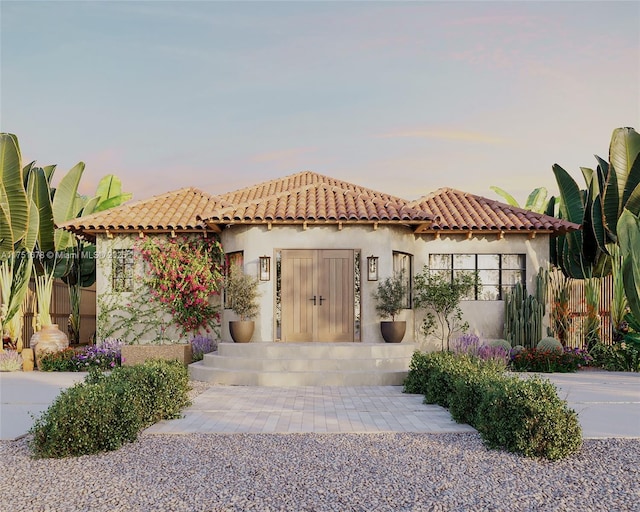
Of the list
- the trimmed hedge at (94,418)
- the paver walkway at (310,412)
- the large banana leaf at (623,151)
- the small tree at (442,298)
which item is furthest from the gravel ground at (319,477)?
the large banana leaf at (623,151)

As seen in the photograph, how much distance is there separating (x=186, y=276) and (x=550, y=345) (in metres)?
9.85

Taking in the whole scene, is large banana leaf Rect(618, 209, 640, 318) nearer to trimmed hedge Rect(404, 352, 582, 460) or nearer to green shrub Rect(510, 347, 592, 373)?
green shrub Rect(510, 347, 592, 373)

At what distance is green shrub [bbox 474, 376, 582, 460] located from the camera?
6.66 m

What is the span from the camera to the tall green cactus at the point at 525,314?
1633 cm

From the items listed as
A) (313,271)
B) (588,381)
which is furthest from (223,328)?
(588,381)

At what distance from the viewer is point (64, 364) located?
1552cm

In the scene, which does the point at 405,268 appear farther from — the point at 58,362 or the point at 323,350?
the point at 58,362

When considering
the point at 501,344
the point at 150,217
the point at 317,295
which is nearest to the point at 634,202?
the point at 501,344

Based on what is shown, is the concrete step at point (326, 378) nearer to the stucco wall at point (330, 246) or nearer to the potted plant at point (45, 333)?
the stucco wall at point (330, 246)

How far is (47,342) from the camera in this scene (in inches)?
635

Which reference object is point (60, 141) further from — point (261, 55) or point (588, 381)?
point (588, 381)

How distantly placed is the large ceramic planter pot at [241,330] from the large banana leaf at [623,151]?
10710mm

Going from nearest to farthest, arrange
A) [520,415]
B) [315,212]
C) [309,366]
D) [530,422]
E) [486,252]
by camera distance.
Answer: [530,422], [520,415], [309,366], [315,212], [486,252]

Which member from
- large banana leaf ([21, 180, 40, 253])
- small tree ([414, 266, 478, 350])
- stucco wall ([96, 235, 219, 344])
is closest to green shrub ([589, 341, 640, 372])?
small tree ([414, 266, 478, 350])
